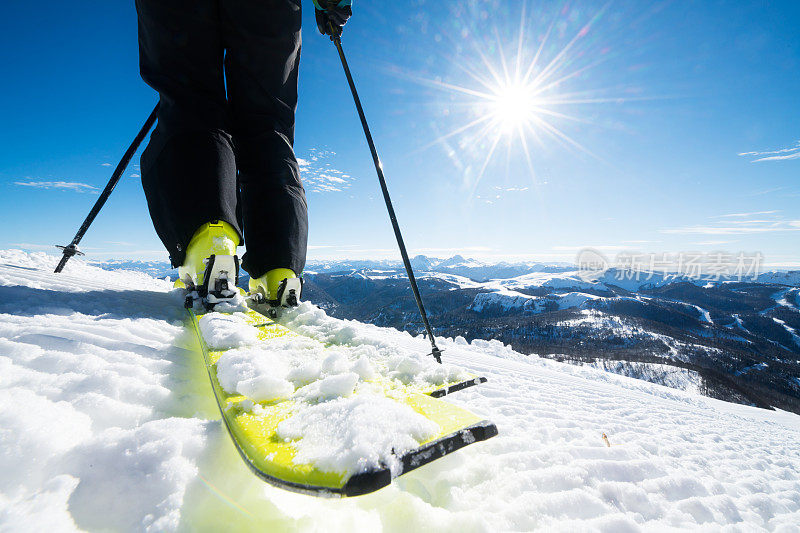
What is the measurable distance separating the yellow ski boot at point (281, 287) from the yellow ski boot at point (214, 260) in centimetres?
26

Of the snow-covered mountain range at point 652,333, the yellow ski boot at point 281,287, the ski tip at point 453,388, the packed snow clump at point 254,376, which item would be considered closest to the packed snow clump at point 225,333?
the packed snow clump at point 254,376

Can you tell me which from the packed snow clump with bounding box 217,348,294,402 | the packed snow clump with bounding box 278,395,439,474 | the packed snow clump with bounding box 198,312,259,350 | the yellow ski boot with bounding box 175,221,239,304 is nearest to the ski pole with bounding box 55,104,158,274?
Answer: the yellow ski boot with bounding box 175,221,239,304

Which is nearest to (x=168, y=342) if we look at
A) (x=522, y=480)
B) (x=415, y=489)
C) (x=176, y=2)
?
(x=415, y=489)

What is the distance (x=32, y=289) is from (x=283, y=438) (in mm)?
2418

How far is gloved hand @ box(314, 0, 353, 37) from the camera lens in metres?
3.04

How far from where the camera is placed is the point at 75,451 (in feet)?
2.71

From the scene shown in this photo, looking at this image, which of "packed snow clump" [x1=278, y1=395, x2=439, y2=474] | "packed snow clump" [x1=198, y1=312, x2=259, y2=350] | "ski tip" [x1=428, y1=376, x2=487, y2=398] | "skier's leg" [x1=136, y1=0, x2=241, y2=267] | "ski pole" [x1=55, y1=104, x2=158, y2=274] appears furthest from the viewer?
"ski pole" [x1=55, y1=104, x2=158, y2=274]

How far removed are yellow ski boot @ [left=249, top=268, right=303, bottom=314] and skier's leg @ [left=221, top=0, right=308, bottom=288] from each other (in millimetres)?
39

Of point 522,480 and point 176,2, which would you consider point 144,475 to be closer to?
point 522,480

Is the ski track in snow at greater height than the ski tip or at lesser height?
lesser

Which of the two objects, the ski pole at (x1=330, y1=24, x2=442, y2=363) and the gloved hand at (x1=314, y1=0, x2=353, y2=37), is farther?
the gloved hand at (x1=314, y1=0, x2=353, y2=37)

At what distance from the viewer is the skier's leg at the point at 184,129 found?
1.97 metres

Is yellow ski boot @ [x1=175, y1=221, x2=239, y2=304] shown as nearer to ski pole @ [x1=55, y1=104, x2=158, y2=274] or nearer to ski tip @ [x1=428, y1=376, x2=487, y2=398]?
ski tip @ [x1=428, y1=376, x2=487, y2=398]

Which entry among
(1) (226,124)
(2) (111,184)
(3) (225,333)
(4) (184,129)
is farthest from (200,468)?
(2) (111,184)
